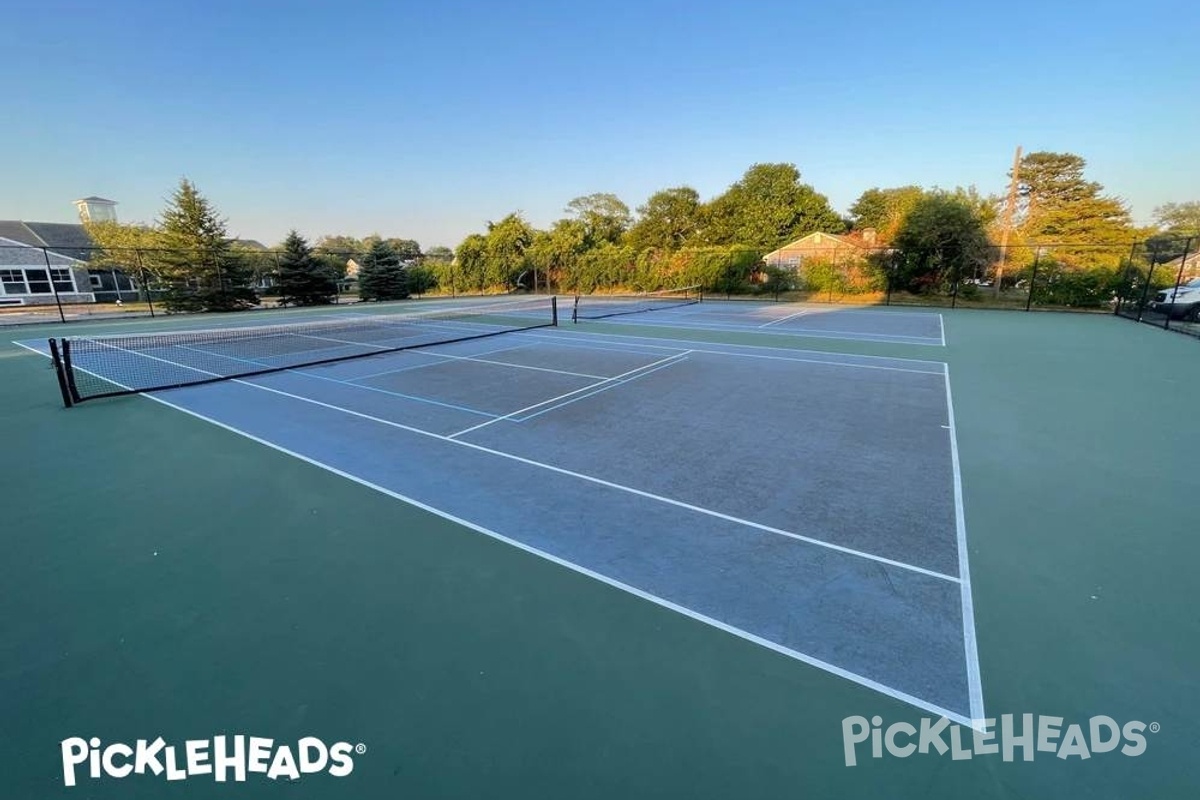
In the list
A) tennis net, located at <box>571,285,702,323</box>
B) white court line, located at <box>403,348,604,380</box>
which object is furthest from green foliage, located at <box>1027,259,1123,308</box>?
white court line, located at <box>403,348,604,380</box>

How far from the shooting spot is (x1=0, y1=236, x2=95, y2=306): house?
97.4 ft

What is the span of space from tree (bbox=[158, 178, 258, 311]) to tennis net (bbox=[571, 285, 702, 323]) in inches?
652

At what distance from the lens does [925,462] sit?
516cm

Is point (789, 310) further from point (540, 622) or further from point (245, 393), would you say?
point (540, 622)

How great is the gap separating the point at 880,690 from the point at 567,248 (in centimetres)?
3723

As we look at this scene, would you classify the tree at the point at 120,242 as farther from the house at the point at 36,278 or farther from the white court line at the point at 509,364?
the white court line at the point at 509,364

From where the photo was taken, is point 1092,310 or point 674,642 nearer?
point 674,642

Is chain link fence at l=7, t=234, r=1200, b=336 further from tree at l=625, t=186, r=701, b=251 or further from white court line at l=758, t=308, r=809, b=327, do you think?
tree at l=625, t=186, r=701, b=251

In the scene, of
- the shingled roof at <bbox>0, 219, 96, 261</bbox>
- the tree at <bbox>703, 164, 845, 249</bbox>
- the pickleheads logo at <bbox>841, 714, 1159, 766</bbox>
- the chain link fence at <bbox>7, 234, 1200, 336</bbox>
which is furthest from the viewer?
the tree at <bbox>703, 164, 845, 249</bbox>

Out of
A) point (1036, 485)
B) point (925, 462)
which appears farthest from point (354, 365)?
point (1036, 485)

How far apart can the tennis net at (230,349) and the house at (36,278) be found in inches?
924

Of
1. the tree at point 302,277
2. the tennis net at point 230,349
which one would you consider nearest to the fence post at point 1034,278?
the tennis net at point 230,349

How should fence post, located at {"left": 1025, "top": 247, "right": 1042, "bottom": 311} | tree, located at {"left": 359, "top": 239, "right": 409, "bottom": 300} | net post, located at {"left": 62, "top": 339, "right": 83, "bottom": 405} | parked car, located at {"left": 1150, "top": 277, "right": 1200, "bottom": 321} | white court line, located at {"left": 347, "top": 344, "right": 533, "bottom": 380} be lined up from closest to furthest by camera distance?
net post, located at {"left": 62, "top": 339, "right": 83, "bottom": 405} < white court line, located at {"left": 347, "top": 344, "right": 533, "bottom": 380} < parked car, located at {"left": 1150, "top": 277, "right": 1200, "bottom": 321} < fence post, located at {"left": 1025, "top": 247, "right": 1042, "bottom": 311} < tree, located at {"left": 359, "top": 239, "right": 409, "bottom": 300}

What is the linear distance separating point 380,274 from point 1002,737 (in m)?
33.9
